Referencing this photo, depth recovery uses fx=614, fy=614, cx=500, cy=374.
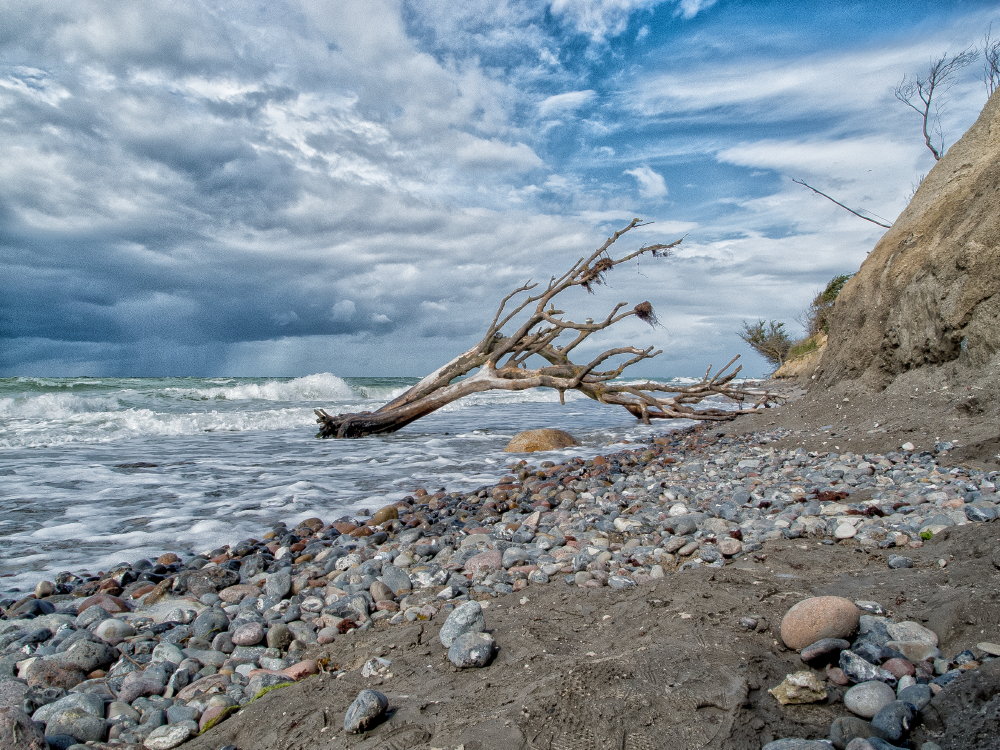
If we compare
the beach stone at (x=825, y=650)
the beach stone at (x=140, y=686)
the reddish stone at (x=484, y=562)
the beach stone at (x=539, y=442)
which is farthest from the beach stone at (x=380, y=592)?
the beach stone at (x=539, y=442)

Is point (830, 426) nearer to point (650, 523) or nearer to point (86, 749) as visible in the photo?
point (650, 523)

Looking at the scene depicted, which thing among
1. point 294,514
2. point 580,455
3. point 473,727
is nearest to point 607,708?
point 473,727

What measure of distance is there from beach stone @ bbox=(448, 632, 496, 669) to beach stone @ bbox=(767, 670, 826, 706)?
3.34 feet

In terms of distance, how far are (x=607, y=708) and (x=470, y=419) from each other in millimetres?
15389

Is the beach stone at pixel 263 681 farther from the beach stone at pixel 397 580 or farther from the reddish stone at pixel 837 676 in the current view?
the reddish stone at pixel 837 676

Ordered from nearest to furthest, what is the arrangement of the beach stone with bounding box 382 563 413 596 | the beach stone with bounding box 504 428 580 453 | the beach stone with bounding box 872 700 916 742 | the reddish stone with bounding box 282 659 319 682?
the beach stone with bounding box 872 700 916 742
the reddish stone with bounding box 282 659 319 682
the beach stone with bounding box 382 563 413 596
the beach stone with bounding box 504 428 580 453

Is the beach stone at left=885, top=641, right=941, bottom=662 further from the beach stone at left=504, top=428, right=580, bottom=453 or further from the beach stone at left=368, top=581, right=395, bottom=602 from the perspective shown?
the beach stone at left=504, top=428, right=580, bottom=453

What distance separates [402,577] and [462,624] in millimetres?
1241

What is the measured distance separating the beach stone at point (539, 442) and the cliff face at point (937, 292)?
4.21 metres

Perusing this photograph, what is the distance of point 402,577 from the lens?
12.5 ft

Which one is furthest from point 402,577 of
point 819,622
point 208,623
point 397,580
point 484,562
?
point 819,622

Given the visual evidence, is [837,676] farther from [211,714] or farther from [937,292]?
[937,292]

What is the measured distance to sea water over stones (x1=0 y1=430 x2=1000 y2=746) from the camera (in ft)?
8.39

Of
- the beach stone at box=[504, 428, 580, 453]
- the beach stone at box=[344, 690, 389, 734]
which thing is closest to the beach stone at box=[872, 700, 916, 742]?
the beach stone at box=[344, 690, 389, 734]
